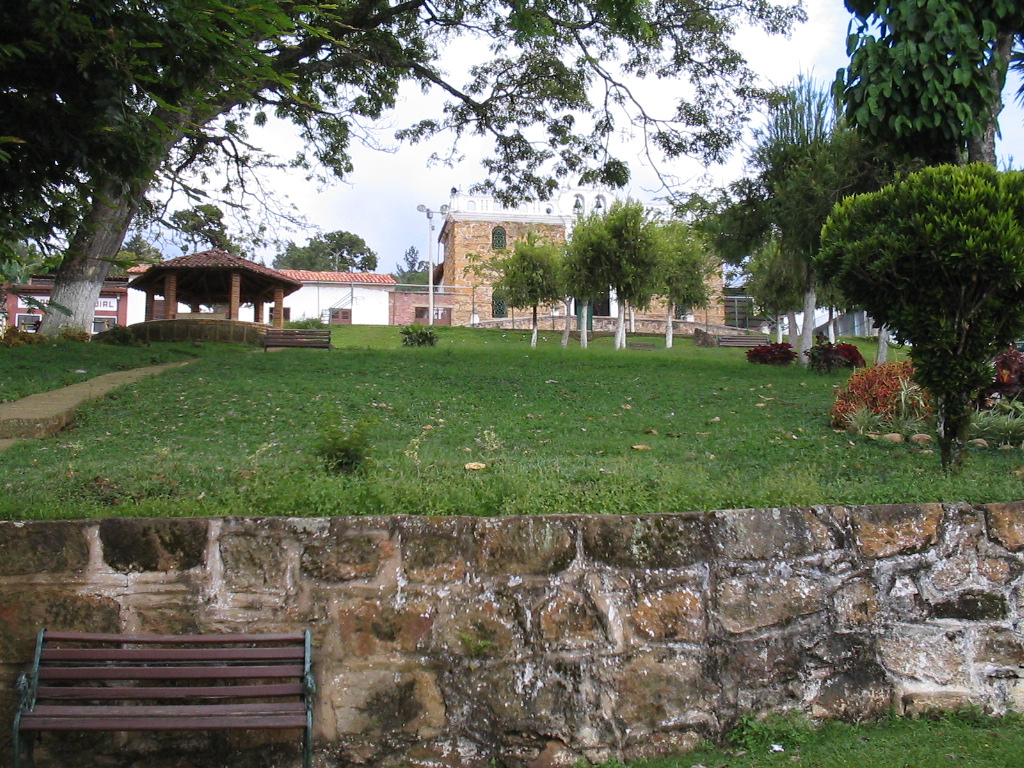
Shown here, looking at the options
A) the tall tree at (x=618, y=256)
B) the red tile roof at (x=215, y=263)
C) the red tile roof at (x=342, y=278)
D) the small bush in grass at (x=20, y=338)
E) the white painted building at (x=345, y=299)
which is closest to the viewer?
the small bush in grass at (x=20, y=338)

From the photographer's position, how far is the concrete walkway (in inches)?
308

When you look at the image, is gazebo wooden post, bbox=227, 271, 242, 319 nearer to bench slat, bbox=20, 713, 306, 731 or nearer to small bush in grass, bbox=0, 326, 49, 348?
small bush in grass, bbox=0, 326, 49, 348

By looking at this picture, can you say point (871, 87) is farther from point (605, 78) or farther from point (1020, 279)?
point (605, 78)

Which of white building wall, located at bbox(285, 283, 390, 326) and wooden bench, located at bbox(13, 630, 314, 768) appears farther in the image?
white building wall, located at bbox(285, 283, 390, 326)

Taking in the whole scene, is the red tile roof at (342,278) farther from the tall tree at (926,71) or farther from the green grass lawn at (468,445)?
the tall tree at (926,71)

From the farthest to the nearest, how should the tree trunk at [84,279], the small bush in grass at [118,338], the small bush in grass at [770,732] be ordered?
the small bush in grass at [118,338] → the tree trunk at [84,279] → the small bush in grass at [770,732]

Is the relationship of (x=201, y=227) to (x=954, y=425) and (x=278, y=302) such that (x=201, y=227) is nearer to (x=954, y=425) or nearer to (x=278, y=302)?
(x=278, y=302)

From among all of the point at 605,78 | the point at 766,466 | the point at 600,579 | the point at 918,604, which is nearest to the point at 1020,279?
the point at 766,466

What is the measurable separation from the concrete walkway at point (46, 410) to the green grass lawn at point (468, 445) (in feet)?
0.70

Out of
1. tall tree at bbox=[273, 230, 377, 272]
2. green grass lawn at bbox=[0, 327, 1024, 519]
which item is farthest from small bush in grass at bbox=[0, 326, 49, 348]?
tall tree at bbox=[273, 230, 377, 272]

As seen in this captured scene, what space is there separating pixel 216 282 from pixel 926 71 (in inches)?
788

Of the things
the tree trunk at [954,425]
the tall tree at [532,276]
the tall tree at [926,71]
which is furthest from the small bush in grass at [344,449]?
the tall tree at [532,276]

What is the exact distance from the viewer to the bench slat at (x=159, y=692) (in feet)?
10.4

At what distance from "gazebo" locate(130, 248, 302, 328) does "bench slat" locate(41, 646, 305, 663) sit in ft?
60.5
